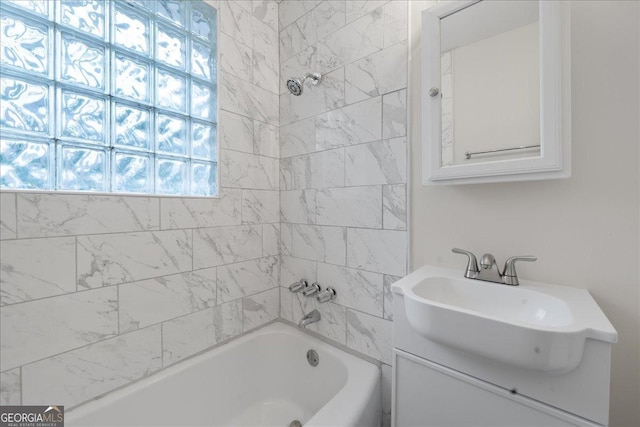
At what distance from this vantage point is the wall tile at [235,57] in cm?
155

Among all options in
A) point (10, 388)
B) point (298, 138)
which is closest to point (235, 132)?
point (298, 138)

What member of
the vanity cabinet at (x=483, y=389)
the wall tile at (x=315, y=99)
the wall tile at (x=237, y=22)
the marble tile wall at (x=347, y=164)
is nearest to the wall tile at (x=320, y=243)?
the marble tile wall at (x=347, y=164)

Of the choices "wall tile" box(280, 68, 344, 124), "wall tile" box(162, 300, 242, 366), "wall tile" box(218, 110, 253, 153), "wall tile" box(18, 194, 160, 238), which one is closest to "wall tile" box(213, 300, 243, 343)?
"wall tile" box(162, 300, 242, 366)

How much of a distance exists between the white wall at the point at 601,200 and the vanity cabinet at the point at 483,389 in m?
0.35

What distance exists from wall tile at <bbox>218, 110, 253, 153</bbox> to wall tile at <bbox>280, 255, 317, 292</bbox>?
752mm

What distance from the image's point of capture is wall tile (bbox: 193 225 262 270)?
1.45 metres

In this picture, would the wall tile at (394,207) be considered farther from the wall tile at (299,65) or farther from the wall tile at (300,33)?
the wall tile at (300,33)

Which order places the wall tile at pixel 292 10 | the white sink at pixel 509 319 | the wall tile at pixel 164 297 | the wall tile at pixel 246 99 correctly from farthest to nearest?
the wall tile at pixel 292 10
the wall tile at pixel 246 99
the wall tile at pixel 164 297
the white sink at pixel 509 319

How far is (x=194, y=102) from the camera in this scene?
1.49 meters

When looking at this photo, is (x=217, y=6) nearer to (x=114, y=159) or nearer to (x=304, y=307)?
(x=114, y=159)

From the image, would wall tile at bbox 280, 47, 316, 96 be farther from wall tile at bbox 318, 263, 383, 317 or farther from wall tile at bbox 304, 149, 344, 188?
wall tile at bbox 318, 263, 383, 317

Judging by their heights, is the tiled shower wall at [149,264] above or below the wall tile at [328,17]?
below

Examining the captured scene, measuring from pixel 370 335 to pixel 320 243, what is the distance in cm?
56

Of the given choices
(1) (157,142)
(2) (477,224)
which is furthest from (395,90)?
(1) (157,142)
